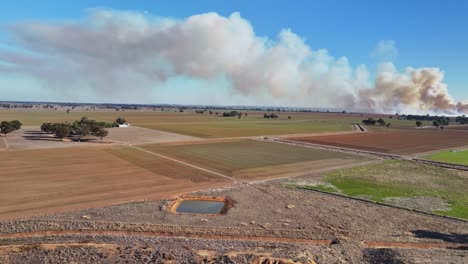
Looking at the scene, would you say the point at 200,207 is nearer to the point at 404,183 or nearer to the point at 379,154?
the point at 404,183

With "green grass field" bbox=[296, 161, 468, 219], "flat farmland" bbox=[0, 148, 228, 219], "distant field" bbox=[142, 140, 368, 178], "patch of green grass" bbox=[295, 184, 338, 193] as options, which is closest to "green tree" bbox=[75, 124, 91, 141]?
"distant field" bbox=[142, 140, 368, 178]

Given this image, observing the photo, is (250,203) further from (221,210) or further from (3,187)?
(3,187)

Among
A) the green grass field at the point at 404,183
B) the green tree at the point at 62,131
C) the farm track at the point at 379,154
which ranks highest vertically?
the green tree at the point at 62,131

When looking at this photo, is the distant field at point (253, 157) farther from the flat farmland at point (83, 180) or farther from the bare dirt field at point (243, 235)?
the bare dirt field at point (243, 235)

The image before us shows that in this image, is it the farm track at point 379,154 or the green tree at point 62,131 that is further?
the green tree at point 62,131

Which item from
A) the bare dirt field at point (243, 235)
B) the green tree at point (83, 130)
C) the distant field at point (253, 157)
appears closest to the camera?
the bare dirt field at point (243, 235)

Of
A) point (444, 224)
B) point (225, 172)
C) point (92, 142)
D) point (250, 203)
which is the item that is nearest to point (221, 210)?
point (250, 203)

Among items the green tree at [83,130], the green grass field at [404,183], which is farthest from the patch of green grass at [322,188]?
the green tree at [83,130]
